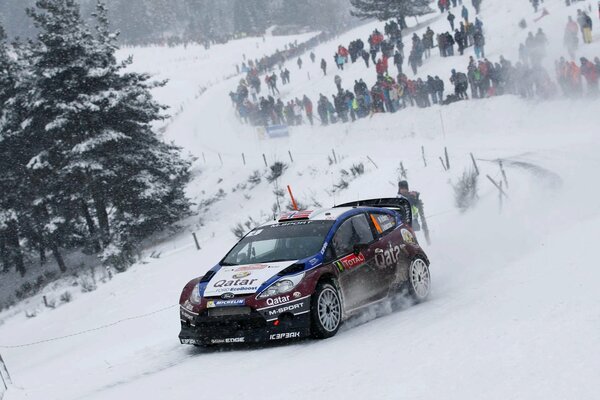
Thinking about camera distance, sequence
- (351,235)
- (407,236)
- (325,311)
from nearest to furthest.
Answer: (325,311) < (351,235) < (407,236)

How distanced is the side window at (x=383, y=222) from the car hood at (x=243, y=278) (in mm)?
1919

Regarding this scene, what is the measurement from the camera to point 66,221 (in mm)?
32219

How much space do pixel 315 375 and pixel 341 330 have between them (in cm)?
259

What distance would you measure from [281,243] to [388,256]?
5.18 ft

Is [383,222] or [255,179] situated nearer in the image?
[383,222]

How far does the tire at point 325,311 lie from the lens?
326 inches

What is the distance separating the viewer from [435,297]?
10.3 m

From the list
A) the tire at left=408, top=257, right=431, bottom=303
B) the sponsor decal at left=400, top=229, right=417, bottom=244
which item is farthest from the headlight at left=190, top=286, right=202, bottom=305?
the sponsor decal at left=400, top=229, right=417, bottom=244

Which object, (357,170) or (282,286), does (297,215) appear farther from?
(357,170)

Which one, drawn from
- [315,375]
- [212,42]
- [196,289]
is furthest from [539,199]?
[212,42]

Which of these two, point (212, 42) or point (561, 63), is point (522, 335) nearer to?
point (561, 63)

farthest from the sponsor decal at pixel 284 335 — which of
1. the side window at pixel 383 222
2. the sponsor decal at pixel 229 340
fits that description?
the side window at pixel 383 222

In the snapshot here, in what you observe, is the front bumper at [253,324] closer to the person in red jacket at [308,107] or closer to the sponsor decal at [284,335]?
the sponsor decal at [284,335]

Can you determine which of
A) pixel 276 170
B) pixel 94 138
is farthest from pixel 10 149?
pixel 276 170
